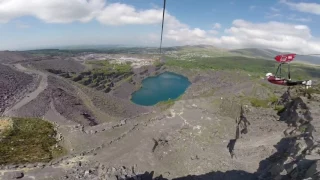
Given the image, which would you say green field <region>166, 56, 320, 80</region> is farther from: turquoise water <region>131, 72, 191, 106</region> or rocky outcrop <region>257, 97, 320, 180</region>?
rocky outcrop <region>257, 97, 320, 180</region>

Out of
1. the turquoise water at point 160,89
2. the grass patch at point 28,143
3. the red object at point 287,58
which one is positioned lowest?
the turquoise water at point 160,89

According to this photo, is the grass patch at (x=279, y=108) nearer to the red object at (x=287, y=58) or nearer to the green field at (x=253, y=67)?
the red object at (x=287, y=58)

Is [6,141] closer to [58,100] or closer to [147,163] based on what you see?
[147,163]

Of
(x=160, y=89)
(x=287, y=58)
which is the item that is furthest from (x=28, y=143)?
(x=160, y=89)

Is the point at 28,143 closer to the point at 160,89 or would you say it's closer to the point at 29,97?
the point at 29,97

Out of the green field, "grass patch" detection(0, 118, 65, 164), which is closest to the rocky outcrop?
"grass patch" detection(0, 118, 65, 164)

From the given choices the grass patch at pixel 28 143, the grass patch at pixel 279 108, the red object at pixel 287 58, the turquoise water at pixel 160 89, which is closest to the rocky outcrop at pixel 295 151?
the grass patch at pixel 279 108
